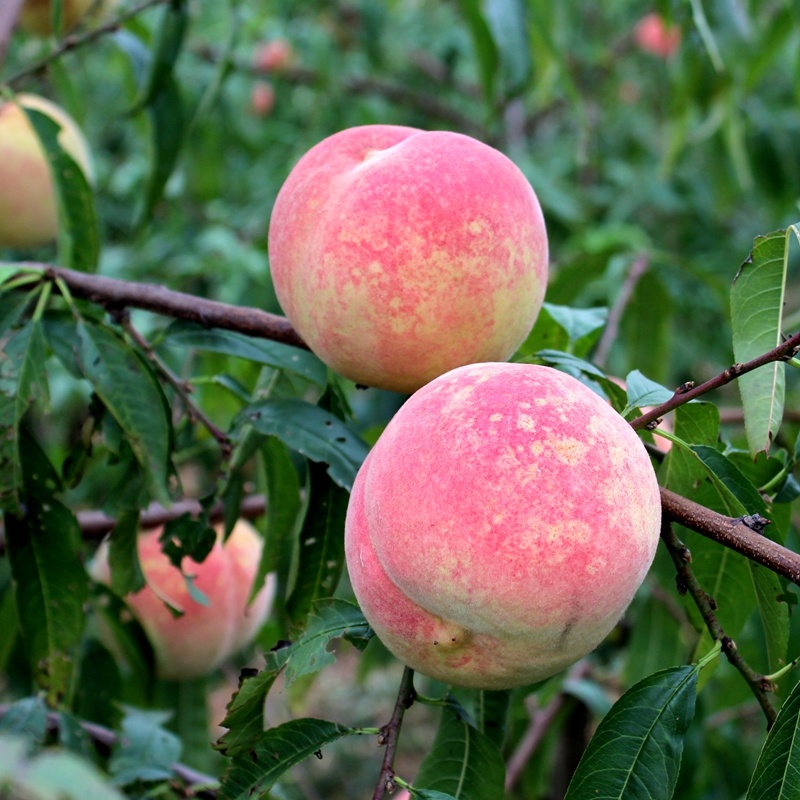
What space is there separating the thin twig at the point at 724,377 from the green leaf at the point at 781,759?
205mm

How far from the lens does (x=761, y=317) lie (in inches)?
27.2

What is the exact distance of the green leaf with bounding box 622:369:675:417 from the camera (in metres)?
0.71

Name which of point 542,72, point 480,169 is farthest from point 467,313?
point 542,72

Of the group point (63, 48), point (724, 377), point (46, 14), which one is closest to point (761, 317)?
point (724, 377)

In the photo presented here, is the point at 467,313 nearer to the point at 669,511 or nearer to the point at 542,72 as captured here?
the point at 669,511

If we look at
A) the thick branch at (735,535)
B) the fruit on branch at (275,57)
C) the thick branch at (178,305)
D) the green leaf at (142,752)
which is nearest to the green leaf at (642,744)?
the thick branch at (735,535)

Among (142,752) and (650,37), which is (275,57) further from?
(142,752)

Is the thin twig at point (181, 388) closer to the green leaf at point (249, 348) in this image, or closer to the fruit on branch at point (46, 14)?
the green leaf at point (249, 348)

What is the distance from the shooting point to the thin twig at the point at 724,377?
0.64 meters

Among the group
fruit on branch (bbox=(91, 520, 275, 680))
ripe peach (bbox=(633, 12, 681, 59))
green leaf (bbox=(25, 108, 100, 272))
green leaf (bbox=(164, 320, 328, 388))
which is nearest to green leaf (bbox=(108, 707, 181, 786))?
fruit on branch (bbox=(91, 520, 275, 680))

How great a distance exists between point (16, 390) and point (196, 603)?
1.94 feet

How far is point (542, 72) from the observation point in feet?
6.20

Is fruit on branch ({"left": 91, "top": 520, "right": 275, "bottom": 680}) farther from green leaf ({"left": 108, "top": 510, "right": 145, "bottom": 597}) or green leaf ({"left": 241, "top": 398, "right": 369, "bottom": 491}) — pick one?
green leaf ({"left": 241, "top": 398, "right": 369, "bottom": 491})

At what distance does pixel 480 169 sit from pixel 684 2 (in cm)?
74
